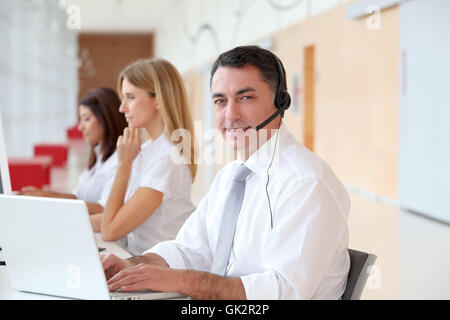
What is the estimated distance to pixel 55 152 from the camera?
9703 millimetres

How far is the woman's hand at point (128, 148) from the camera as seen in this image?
2.54 meters

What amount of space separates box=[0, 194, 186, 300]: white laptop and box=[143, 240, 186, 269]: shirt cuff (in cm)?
33

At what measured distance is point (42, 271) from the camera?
1409 millimetres

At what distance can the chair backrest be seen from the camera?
58.8 inches

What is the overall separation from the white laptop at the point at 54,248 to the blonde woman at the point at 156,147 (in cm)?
110

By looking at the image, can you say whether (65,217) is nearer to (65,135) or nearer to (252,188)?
(252,188)

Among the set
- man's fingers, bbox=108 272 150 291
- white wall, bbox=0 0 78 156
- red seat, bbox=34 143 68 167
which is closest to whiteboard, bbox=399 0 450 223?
man's fingers, bbox=108 272 150 291

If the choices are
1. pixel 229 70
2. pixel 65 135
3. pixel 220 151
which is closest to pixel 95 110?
pixel 229 70

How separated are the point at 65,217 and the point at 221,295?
42cm

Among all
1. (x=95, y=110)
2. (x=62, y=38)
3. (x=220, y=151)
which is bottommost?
(x=220, y=151)

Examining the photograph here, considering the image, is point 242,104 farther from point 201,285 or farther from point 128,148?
point 128,148

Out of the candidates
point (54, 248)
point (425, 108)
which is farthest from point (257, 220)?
point (425, 108)

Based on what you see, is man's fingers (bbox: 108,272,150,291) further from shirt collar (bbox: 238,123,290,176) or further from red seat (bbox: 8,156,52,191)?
red seat (bbox: 8,156,52,191)

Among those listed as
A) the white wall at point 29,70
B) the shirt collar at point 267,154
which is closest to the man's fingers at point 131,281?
the shirt collar at point 267,154
